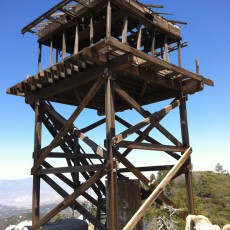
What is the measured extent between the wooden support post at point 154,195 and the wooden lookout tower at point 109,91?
0.03 m

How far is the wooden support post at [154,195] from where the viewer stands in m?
8.48

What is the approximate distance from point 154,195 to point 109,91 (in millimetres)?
3545

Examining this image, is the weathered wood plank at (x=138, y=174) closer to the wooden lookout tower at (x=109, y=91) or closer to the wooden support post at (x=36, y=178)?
the wooden lookout tower at (x=109, y=91)

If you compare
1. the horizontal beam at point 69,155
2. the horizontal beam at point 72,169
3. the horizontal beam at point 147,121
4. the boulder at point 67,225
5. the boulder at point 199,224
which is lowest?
the boulder at point 67,225

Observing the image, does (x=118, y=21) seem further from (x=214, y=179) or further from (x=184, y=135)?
(x=214, y=179)

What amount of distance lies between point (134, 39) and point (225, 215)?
44.6m

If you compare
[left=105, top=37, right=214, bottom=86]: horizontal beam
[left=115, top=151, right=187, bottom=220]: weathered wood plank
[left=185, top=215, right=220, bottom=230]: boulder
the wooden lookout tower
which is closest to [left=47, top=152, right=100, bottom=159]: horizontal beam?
the wooden lookout tower

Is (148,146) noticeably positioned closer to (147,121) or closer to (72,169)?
(147,121)

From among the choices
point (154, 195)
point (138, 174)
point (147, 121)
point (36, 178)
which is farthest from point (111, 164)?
point (36, 178)

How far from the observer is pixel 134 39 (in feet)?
40.9

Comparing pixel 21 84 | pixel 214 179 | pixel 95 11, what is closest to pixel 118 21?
pixel 95 11

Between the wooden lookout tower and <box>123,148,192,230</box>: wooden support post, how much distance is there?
0.10ft

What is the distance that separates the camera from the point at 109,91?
9.05m

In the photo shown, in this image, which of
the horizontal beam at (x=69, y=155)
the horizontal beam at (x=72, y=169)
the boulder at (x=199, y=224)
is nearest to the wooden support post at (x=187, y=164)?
the boulder at (x=199, y=224)
